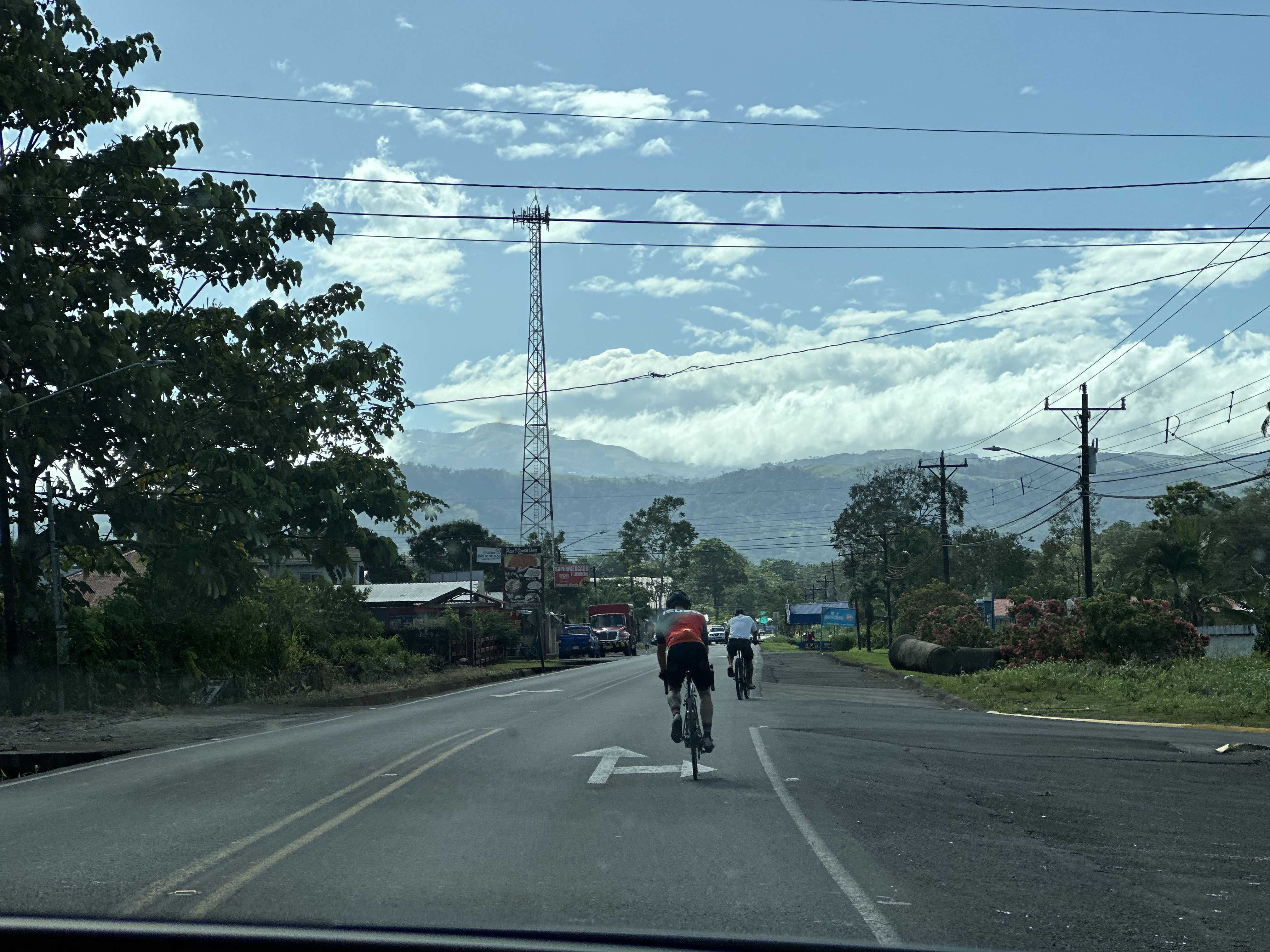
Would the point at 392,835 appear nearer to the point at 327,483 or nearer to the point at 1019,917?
the point at 1019,917

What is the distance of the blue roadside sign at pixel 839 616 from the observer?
122125 mm

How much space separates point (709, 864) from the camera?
25.2ft

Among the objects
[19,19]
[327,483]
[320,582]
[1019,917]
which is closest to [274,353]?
[327,483]

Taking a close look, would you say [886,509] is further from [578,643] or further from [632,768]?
[632,768]

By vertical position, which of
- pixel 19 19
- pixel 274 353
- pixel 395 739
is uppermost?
pixel 19 19

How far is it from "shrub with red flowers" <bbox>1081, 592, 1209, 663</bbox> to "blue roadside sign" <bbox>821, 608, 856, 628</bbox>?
88575 millimetres

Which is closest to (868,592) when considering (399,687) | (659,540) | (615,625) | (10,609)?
(615,625)

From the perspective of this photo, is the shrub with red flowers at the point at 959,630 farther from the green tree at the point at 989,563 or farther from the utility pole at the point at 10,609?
the green tree at the point at 989,563

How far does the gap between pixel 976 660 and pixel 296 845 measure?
1252 inches

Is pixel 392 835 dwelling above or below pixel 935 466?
below

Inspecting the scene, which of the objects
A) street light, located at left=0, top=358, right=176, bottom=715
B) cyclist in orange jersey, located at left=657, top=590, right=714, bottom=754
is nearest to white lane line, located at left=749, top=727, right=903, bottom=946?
cyclist in orange jersey, located at left=657, top=590, right=714, bottom=754

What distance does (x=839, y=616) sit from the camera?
12288cm

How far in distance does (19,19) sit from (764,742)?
54.9 ft

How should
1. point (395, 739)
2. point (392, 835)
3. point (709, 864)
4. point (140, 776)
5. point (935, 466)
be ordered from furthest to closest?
1. point (935, 466)
2. point (395, 739)
3. point (140, 776)
4. point (392, 835)
5. point (709, 864)
